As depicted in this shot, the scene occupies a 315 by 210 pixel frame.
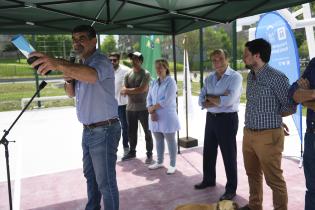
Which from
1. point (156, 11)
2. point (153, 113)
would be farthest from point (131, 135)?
point (156, 11)

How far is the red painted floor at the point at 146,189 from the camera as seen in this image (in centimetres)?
391

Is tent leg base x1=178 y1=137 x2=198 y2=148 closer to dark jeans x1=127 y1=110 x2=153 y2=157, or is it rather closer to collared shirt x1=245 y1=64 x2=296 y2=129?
dark jeans x1=127 y1=110 x2=153 y2=157

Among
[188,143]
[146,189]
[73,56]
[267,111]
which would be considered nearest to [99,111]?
[73,56]

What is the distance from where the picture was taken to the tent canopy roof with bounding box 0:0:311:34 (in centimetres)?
391

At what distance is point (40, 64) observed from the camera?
2.24m

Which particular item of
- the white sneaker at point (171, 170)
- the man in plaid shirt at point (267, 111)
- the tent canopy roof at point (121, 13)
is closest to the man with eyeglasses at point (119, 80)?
the tent canopy roof at point (121, 13)

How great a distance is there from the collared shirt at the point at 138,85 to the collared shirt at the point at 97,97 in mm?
2429

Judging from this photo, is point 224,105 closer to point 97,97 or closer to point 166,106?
point 166,106

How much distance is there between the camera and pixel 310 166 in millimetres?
2615

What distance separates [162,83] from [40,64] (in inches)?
108

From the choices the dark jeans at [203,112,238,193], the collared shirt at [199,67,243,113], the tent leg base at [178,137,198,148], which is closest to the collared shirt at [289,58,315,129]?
the collared shirt at [199,67,243,113]

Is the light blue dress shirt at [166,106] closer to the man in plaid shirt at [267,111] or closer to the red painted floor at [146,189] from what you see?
the red painted floor at [146,189]

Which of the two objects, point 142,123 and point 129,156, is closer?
point 142,123

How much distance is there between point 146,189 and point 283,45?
278cm
